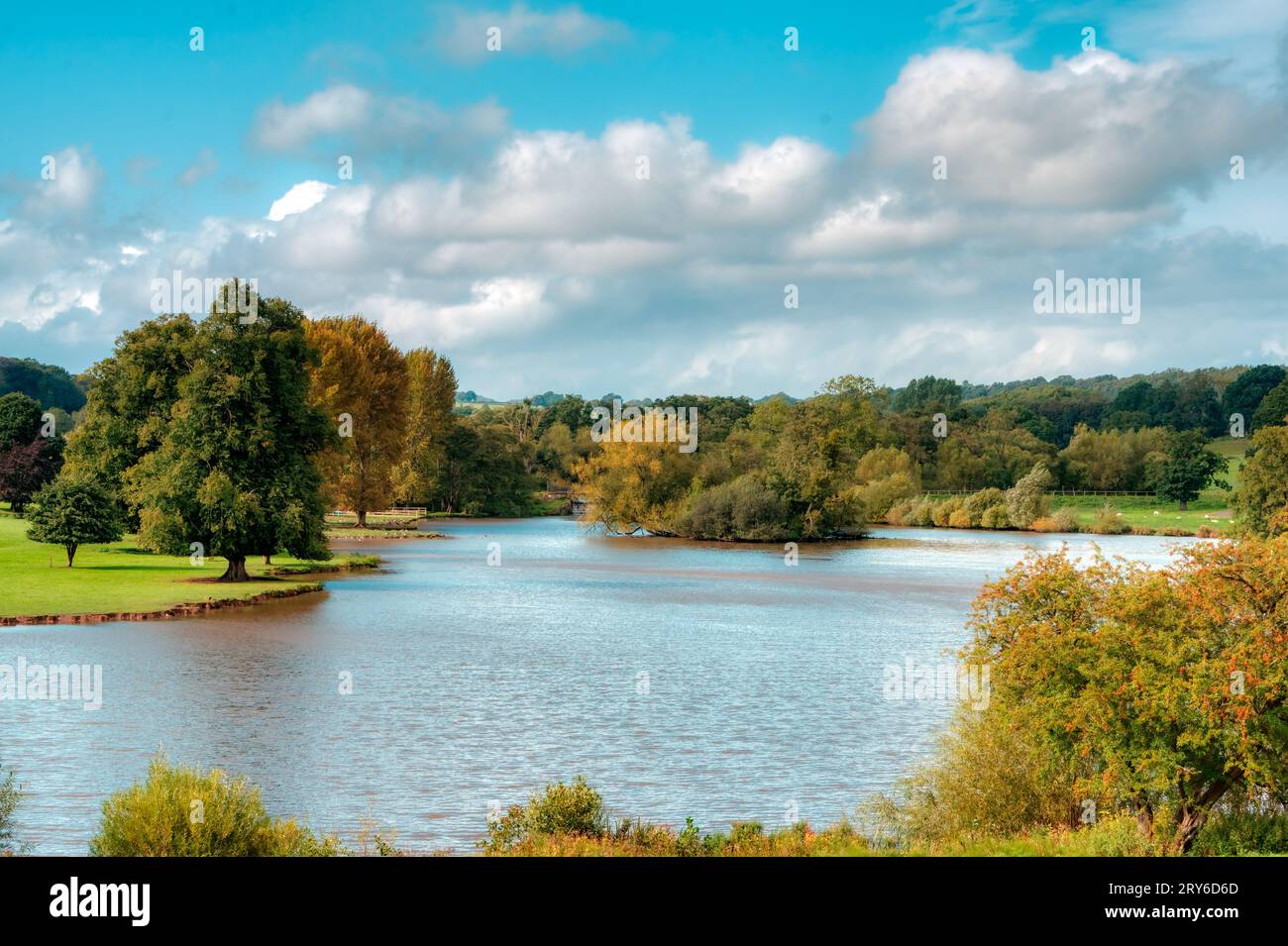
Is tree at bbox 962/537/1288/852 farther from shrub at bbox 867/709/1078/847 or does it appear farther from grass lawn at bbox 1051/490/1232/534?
grass lawn at bbox 1051/490/1232/534

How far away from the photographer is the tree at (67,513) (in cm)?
4788

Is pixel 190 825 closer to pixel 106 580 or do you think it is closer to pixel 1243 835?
pixel 1243 835

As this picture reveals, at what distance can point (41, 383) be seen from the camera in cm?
17038

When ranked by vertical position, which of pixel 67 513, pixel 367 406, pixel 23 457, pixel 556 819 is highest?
pixel 367 406

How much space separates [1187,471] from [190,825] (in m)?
122

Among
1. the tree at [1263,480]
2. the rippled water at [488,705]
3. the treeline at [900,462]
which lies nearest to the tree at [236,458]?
the rippled water at [488,705]

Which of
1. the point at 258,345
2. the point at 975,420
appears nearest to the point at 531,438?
the point at 975,420

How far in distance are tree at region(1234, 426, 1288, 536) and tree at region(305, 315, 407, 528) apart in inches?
2369

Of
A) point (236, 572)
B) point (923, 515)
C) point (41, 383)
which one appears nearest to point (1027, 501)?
point (923, 515)

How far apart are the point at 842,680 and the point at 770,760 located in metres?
9.55

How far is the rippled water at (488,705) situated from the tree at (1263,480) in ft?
105

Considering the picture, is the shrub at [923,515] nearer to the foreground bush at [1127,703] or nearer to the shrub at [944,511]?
the shrub at [944,511]

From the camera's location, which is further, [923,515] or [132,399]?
[923,515]

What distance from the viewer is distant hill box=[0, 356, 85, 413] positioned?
548 feet
